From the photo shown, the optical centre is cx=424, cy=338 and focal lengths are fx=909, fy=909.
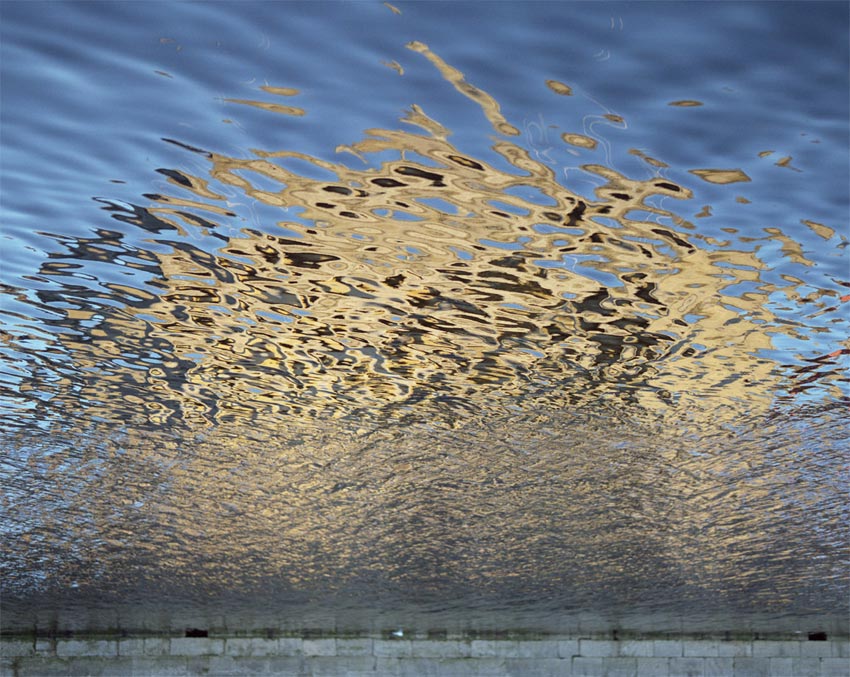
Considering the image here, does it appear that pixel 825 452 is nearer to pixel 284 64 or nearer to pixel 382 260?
pixel 382 260

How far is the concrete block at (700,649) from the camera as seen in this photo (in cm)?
2003

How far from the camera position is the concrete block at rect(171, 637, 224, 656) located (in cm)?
1925

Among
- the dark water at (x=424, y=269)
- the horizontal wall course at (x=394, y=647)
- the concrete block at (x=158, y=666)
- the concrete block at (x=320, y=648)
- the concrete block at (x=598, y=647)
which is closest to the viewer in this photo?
the dark water at (x=424, y=269)

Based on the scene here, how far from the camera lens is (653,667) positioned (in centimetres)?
1992

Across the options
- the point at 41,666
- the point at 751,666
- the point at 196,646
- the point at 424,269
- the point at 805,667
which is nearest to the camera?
the point at 424,269

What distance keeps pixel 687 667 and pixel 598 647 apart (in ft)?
6.63

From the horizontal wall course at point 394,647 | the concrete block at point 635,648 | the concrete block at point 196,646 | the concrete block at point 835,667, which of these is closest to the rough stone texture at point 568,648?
the concrete block at point 635,648

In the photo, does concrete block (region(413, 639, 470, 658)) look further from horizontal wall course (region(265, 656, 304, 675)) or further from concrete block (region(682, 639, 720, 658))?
concrete block (region(682, 639, 720, 658))

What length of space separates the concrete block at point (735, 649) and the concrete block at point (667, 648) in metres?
0.89

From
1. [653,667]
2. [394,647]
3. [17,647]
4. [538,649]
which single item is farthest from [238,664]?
[653,667]

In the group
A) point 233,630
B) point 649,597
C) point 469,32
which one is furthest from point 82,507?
point 233,630

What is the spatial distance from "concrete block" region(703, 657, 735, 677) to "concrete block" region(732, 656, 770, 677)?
0.09 metres

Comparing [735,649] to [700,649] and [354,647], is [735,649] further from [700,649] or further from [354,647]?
[354,647]

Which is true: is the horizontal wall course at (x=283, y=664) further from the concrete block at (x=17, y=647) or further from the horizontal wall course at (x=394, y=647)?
the concrete block at (x=17, y=647)
